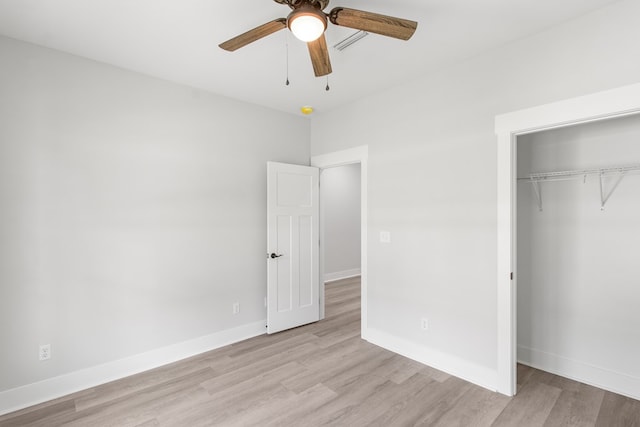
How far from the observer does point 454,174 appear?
284 cm

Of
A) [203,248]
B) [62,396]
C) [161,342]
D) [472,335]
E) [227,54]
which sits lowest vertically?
[62,396]

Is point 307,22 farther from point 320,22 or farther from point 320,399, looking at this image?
point 320,399

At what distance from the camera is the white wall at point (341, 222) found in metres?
6.54

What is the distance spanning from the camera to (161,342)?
10.1 feet

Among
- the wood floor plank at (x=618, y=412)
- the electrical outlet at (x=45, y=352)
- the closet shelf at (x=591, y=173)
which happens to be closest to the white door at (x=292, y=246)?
the electrical outlet at (x=45, y=352)

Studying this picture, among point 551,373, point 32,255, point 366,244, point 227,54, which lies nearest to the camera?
point 32,255

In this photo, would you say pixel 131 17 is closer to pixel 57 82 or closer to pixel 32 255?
pixel 57 82

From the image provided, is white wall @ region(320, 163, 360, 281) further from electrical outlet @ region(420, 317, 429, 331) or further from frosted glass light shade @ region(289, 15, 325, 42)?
frosted glass light shade @ region(289, 15, 325, 42)

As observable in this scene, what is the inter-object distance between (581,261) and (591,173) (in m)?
0.76

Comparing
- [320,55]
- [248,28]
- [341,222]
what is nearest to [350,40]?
[320,55]

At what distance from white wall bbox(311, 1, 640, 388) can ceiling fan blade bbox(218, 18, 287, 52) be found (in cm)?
180

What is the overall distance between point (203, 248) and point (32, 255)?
1357mm

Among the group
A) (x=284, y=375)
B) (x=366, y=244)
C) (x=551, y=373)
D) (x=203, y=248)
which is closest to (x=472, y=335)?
(x=551, y=373)

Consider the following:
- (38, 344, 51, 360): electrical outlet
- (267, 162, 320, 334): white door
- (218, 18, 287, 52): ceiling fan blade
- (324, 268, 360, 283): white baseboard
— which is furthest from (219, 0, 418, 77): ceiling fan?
(324, 268, 360, 283): white baseboard
